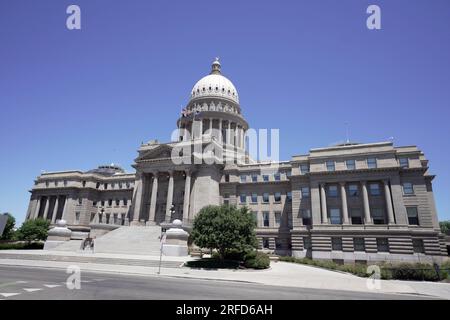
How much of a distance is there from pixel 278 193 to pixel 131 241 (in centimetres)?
2978

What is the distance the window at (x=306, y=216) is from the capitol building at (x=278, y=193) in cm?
18

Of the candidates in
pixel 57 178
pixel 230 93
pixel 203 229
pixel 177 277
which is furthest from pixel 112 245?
pixel 230 93

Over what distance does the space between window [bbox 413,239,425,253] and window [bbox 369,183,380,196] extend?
27.8ft

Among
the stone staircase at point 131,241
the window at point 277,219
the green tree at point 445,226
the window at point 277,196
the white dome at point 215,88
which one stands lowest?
the stone staircase at point 131,241

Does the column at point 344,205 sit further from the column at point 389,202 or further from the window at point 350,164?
the column at point 389,202

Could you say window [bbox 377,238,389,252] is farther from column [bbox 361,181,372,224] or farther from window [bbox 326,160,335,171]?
window [bbox 326,160,335,171]

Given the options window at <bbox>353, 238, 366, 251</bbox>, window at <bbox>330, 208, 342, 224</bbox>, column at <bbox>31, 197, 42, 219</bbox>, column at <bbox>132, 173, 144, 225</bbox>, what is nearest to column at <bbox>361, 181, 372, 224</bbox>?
window at <bbox>353, 238, 366, 251</bbox>

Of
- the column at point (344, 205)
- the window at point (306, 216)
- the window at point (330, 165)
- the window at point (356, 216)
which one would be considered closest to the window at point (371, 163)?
the column at point (344, 205)

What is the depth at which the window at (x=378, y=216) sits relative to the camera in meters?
42.7

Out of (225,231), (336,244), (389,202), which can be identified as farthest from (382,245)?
(225,231)

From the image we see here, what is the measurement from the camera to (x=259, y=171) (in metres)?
58.3

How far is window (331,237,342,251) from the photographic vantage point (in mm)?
42531
